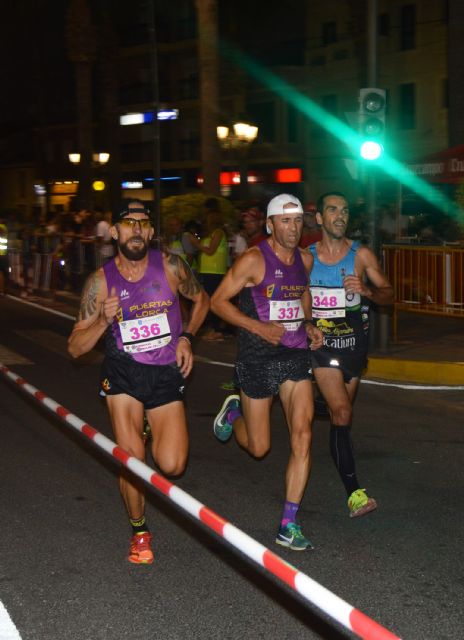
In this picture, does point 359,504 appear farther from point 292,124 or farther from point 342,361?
point 292,124

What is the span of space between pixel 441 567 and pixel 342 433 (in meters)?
1.26

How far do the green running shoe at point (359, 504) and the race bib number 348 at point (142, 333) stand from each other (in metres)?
1.59

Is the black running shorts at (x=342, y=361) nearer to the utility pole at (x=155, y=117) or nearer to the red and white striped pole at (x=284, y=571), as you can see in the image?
the red and white striped pole at (x=284, y=571)

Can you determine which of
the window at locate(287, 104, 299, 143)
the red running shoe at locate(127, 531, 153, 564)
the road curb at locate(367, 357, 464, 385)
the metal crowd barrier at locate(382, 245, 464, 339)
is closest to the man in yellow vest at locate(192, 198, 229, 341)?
the metal crowd barrier at locate(382, 245, 464, 339)

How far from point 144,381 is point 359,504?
1607 mm

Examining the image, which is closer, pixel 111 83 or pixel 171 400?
pixel 171 400

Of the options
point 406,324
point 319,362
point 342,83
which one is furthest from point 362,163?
point 342,83

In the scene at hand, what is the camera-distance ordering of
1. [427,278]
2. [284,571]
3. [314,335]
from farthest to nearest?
1. [427,278]
2. [314,335]
3. [284,571]

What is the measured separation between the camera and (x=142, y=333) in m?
5.51

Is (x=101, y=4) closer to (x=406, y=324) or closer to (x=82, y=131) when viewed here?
Result: (x=82, y=131)

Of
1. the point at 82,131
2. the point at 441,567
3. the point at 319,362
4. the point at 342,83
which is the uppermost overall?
the point at 342,83

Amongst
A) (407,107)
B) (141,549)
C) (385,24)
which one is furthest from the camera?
(407,107)

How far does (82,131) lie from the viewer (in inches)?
1335

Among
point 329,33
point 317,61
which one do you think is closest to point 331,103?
point 317,61
